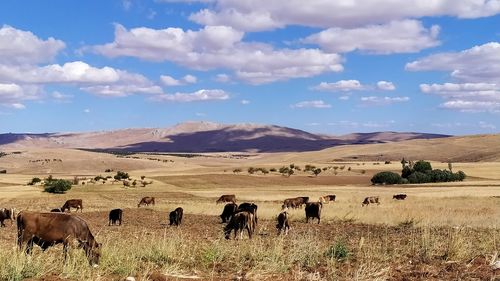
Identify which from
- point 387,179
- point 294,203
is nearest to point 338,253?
point 294,203

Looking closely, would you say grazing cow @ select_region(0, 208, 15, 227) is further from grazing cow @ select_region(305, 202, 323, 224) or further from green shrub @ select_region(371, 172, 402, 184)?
green shrub @ select_region(371, 172, 402, 184)

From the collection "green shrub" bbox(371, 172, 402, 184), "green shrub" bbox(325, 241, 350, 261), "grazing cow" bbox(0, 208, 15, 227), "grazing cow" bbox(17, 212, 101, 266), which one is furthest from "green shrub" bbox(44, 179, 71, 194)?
"green shrub" bbox(325, 241, 350, 261)

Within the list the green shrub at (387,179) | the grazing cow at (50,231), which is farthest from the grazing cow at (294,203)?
the green shrub at (387,179)

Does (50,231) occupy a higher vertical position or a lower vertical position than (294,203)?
higher

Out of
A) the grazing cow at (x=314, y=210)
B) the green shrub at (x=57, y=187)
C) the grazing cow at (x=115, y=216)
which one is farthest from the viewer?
the green shrub at (x=57, y=187)

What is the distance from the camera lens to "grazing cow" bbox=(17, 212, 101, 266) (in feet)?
39.5

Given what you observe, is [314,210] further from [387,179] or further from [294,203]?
[387,179]

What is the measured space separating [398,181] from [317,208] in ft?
202

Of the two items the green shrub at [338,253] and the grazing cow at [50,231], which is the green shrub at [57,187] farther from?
the green shrub at [338,253]

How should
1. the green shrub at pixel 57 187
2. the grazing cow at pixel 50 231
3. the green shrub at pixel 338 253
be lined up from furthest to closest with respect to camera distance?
the green shrub at pixel 57 187
the grazing cow at pixel 50 231
the green shrub at pixel 338 253

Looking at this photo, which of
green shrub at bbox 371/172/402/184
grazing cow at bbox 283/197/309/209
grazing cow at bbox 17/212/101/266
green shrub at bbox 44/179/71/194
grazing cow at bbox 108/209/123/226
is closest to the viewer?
grazing cow at bbox 17/212/101/266

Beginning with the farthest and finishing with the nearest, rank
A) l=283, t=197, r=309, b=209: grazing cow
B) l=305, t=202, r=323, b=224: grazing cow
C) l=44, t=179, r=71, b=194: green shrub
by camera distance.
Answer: l=44, t=179, r=71, b=194: green shrub, l=283, t=197, r=309, b=209: grazing cow, l=305, t=202, r=323, b=224: grazing cow

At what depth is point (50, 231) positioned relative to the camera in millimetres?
12125

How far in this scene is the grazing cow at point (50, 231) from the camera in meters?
12.0
